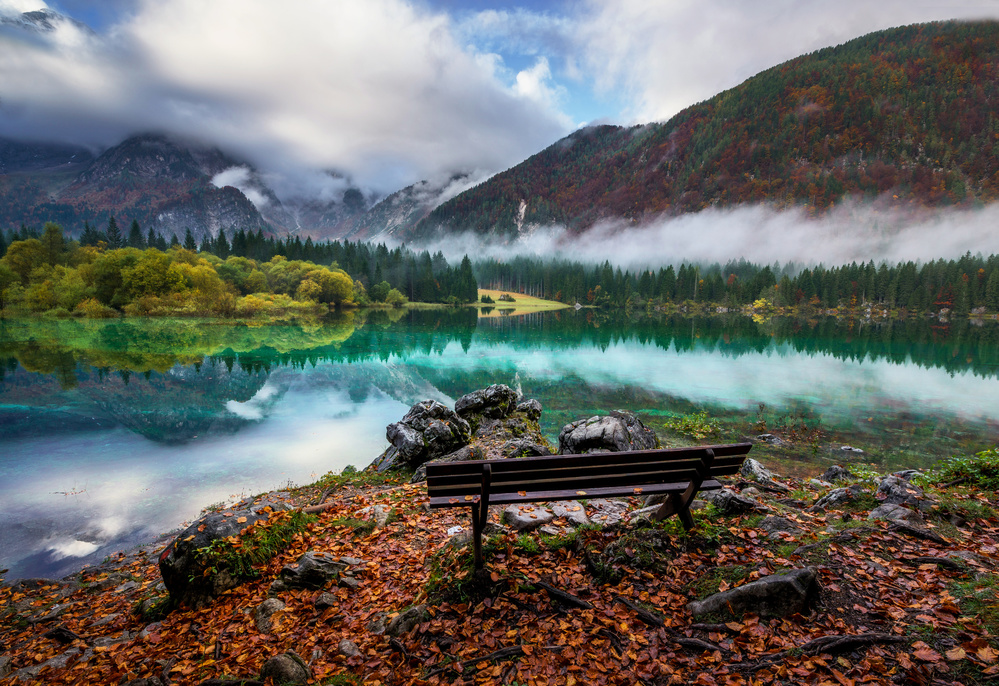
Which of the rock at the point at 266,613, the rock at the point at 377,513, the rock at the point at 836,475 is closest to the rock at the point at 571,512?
the rock at the point at 377,513

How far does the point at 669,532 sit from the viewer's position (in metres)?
6.34

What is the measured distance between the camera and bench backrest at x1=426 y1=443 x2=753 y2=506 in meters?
5.50

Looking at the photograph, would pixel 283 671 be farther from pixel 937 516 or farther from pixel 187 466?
pixel 187 466

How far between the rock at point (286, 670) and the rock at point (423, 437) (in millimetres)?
7835

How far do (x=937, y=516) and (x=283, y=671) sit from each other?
974 cm

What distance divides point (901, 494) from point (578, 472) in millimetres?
6433

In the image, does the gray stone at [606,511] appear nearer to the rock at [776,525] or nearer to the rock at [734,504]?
the rock at [734,504]

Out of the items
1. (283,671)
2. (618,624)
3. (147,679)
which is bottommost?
(147,679)

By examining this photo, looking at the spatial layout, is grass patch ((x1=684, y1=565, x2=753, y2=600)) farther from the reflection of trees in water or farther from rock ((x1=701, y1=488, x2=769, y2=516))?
the reflection of trees in water

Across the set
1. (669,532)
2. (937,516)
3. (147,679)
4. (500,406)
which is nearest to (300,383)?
(500,406)

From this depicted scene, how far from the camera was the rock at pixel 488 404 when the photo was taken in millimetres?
15984

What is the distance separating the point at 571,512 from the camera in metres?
7.73

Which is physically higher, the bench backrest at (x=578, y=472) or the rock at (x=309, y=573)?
the bench backrest at (x=578, y=472)

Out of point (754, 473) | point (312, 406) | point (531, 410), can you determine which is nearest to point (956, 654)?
point (754, 473)
